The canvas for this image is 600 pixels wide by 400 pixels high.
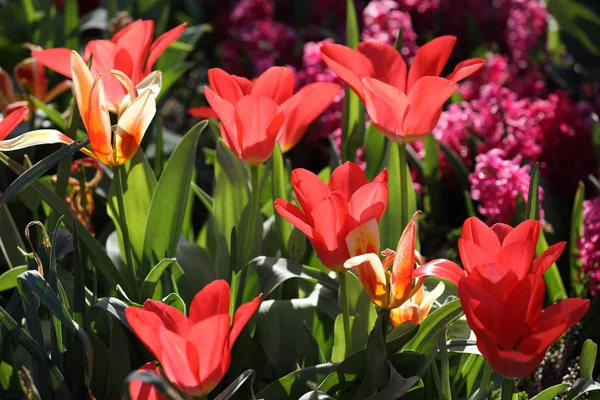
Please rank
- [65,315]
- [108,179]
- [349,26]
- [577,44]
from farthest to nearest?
1. [577,44]
2. [108,179]
3. [349,26]
4. [65,315]

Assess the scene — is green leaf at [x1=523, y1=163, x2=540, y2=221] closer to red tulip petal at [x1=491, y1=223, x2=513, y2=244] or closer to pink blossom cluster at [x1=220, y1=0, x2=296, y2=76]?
red tulip petal at [x1=491, y1=223, x2=513, y2=244]

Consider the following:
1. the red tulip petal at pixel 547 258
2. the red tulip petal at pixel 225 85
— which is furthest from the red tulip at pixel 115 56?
the red tulip petal at pixel 547 258

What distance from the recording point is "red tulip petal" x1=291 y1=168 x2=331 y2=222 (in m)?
0.77

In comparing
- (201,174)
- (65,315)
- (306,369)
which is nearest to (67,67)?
(65,315)

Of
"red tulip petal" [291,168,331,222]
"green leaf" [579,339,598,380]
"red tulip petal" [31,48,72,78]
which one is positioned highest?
"red tulip petal" [31,48,72,78]

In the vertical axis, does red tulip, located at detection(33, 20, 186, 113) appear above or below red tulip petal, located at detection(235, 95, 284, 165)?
above

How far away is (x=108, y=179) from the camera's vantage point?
142 cm

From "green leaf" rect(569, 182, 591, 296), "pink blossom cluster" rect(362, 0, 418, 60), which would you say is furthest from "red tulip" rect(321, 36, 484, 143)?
"pink blossom cluster" rect(362, 0, 418, 60)

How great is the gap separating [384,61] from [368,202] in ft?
0.84

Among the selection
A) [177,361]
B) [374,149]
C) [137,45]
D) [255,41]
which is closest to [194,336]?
[177,361]

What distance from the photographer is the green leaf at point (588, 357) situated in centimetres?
79

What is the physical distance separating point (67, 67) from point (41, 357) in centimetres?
37

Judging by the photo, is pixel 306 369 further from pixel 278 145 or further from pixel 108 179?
pixel 108 179

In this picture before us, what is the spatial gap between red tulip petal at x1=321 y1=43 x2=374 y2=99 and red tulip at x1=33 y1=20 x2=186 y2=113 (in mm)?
193
